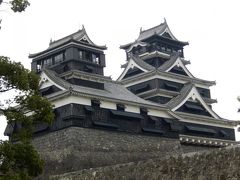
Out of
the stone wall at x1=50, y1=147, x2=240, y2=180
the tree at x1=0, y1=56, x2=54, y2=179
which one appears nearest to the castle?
the stone wall at x1=50, y1=147, x2=240, y2=180

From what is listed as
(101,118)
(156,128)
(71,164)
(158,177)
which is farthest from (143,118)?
(158,177)

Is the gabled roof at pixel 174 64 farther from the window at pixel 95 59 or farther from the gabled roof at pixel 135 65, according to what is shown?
the window at pixel 95 59

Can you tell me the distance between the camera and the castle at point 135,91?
28.2m

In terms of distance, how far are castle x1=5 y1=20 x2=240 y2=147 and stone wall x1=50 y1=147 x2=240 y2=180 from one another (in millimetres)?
8488

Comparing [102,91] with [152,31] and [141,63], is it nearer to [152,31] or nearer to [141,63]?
A: [141,63]

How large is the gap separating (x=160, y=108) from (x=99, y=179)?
12.4 metres

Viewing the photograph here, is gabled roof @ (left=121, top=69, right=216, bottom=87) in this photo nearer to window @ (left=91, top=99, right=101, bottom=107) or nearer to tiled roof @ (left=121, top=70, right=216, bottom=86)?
tiled roof @ (left=121, top=70, right=216, bottom=86)

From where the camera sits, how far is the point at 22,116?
40.2 ft

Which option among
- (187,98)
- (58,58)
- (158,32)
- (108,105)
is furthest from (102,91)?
(158,32)

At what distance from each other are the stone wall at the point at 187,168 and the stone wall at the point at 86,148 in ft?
23.4

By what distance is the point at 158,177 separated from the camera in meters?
17.2

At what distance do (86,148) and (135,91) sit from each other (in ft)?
33.5

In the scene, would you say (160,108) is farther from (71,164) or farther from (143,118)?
(71,164)

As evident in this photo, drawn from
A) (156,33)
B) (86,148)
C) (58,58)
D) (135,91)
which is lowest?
(86,148)
